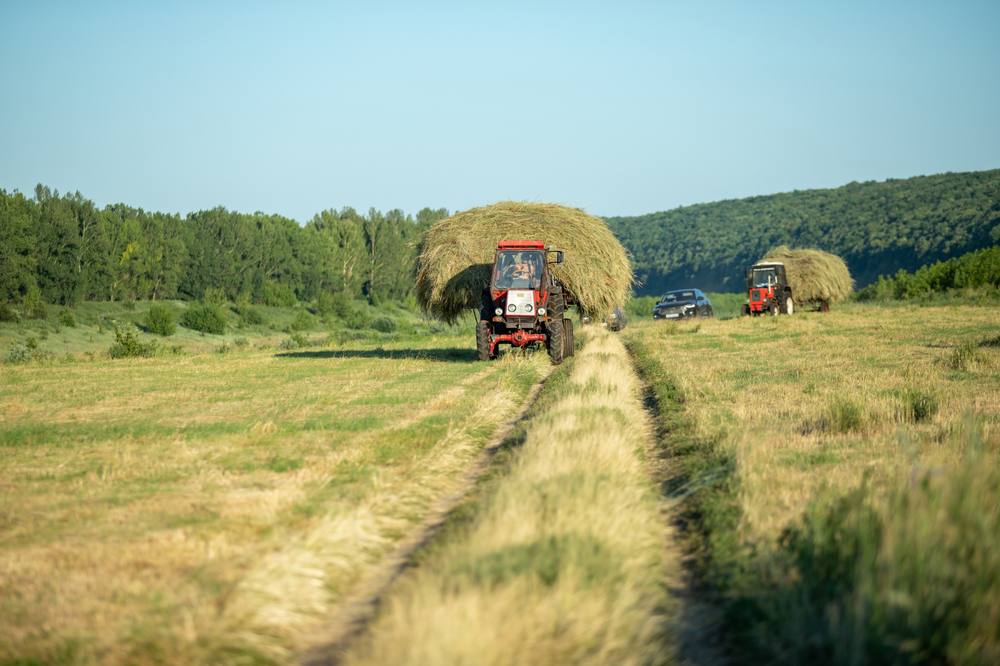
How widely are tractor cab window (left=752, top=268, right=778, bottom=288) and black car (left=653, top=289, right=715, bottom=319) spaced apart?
2.83 meters

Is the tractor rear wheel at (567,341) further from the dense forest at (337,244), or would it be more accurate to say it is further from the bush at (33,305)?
the bush at (33,305)

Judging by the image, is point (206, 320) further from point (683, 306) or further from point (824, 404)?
point (824, 404)

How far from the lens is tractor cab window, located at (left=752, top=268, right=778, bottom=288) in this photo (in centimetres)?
4478

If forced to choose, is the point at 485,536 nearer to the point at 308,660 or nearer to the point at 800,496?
the point at 308,660

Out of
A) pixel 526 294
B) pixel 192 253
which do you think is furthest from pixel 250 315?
pixel 526 294

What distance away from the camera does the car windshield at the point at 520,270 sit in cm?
2397

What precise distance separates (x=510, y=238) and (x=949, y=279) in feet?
144

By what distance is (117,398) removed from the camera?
17219mm

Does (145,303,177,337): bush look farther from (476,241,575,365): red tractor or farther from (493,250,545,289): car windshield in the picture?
(493,250,545,289): car windshield

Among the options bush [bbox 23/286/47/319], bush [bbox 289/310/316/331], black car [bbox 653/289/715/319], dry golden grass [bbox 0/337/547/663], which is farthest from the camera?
bush [bbox 289/310/316/331]

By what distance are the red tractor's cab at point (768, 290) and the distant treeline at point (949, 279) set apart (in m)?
17.5

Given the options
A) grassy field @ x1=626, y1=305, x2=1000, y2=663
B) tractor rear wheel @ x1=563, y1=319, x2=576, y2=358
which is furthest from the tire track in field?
tractor rear wheel @ x1=563, y1=319, x2=576, y2=358

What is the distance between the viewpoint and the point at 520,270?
24.1 meters

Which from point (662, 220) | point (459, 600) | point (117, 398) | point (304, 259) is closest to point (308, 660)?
point (459, 600)
